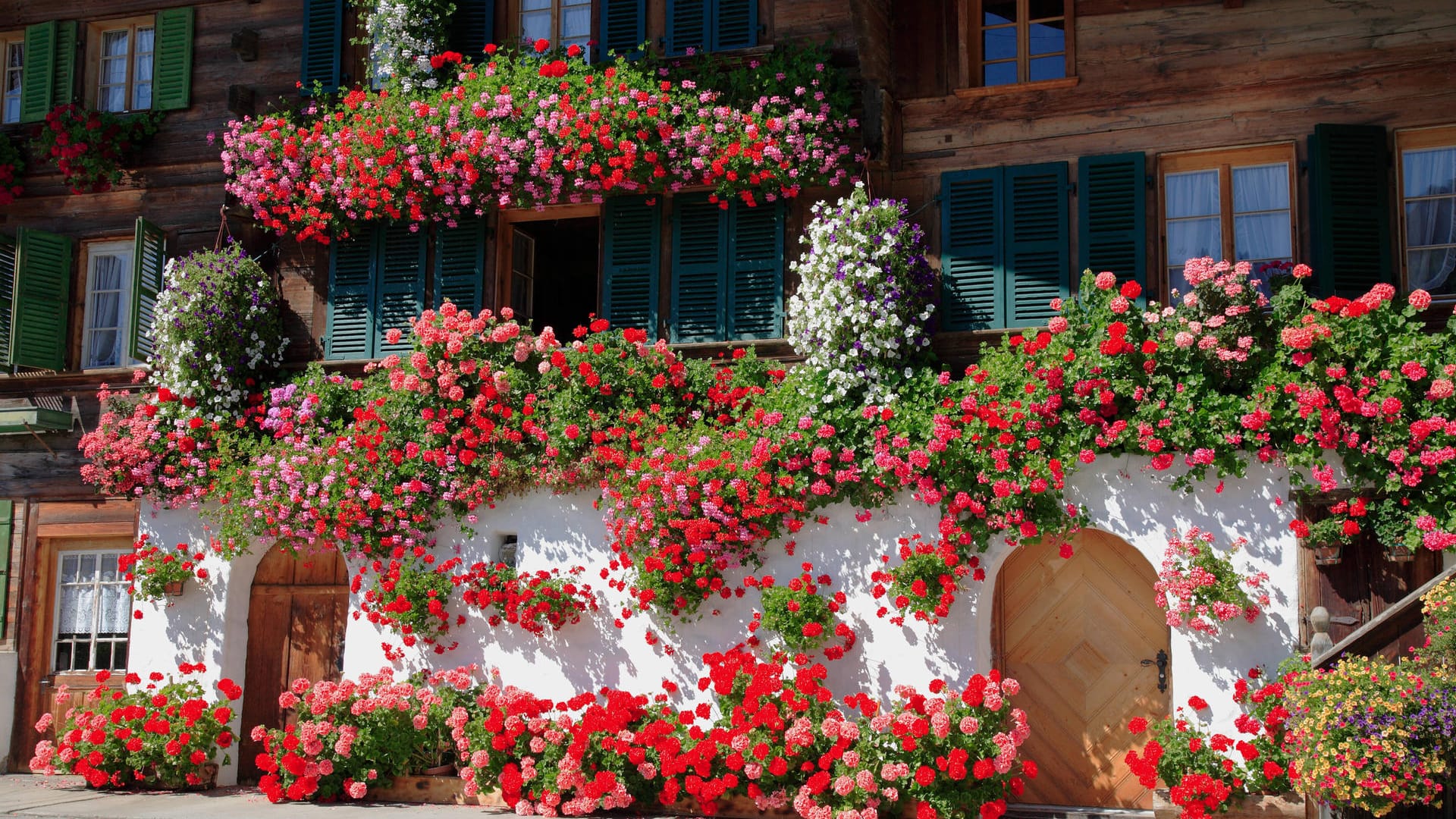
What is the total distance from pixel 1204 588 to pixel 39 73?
40.1 feet

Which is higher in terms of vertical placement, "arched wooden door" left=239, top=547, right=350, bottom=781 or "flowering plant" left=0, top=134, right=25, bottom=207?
"flowering plant" left=0, top=134, right=25, bottom=207

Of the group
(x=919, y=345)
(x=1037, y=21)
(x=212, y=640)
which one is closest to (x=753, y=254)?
(x=919, y=345)

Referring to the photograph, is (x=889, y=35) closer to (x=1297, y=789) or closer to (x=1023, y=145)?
(x=1023, y=145)

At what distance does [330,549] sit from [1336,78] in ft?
30.1

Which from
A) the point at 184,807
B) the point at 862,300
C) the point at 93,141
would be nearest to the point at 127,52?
the point at 93,141

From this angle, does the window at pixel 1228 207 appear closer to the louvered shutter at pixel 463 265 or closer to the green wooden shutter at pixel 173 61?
the louvered shutter at pixel 463 265

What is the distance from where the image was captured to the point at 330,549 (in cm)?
1299

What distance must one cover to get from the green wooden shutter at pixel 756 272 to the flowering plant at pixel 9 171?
24.1ft

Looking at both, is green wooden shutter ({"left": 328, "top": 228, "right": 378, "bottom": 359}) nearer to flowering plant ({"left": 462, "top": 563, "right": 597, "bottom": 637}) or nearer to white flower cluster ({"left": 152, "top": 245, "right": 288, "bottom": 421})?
white flower cluster ({"left": 152, "top": 245, "right": 288, "bottom": 421})

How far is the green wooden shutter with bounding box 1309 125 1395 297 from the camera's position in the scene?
424 inches

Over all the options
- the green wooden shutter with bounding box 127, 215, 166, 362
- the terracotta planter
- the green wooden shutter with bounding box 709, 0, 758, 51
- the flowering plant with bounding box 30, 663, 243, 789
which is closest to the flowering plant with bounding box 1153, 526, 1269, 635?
the terracotta planter

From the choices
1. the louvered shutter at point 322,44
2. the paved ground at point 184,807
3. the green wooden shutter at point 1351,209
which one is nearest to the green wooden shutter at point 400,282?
the louvered shutter at point 322,44

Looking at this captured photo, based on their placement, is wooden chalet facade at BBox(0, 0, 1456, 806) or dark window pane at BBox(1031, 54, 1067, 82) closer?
wooden chalet facade at BBox(0, 0, 1456, 806)

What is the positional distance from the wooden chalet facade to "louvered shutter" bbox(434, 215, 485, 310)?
0.02 metres
